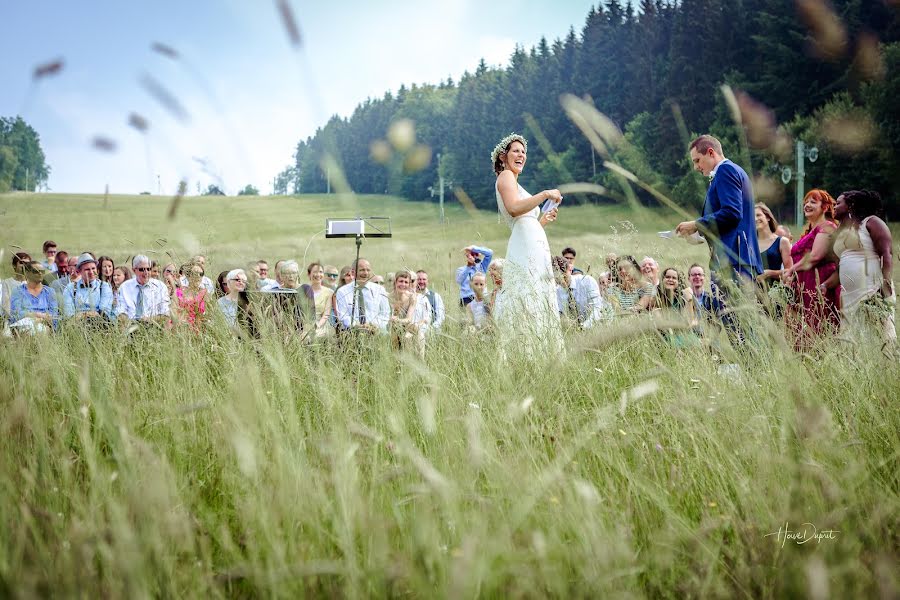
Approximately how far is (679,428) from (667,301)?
311 centimetres

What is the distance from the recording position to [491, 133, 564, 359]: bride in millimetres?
3639

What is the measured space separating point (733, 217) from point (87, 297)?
5.00 meters

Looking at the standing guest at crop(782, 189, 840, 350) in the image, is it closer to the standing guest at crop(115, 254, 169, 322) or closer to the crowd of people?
the crowd of people

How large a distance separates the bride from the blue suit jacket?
996 millimetres

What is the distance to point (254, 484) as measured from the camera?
1.92 meters

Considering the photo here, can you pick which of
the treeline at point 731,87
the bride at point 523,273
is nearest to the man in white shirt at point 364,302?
the bride at point 523,273

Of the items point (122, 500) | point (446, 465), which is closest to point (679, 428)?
point (446, 465)

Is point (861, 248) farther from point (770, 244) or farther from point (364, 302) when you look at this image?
point (364, 302)

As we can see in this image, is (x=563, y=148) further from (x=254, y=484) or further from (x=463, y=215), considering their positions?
(x=254, y=484)

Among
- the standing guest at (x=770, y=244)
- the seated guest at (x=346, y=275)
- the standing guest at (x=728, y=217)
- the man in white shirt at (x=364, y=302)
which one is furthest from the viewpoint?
the seated guest at (x=346, y=275)

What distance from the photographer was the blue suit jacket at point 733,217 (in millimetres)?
4051

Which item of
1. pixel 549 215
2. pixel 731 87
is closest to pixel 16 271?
pixel 549 215

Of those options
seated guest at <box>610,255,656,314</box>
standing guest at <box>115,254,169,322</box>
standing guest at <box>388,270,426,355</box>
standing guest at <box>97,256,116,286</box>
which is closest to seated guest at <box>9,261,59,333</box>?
standing guest at <box>115,254,169,322</box>

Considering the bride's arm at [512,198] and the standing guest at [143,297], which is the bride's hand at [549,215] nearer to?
the bride's arm at [512,198]
